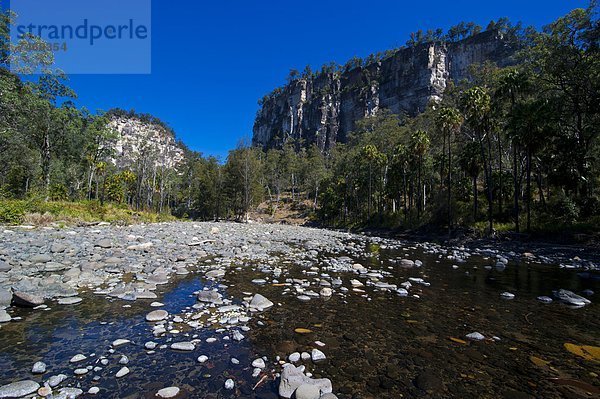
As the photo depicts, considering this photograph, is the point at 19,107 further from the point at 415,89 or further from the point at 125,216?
the point at 415,89

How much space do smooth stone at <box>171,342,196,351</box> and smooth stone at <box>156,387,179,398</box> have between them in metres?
1.12

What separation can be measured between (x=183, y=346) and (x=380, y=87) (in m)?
175

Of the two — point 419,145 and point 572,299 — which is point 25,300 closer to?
point 572,299

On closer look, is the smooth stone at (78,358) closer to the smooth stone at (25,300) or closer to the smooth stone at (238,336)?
the smooth stone at (238,336)

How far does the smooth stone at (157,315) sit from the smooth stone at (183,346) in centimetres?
138

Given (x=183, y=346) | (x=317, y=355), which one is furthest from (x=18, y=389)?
(x=317, y=355)

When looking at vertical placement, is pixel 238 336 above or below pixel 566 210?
below

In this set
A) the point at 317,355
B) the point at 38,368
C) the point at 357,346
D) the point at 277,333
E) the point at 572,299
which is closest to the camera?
the point at 38,368

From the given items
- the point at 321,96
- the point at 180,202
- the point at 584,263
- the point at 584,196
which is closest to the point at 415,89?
the point at 321,96

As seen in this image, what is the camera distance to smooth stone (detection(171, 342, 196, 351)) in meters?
5.03

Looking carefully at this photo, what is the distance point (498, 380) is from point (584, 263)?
18975 mm

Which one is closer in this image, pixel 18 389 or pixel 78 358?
pixel 18 389

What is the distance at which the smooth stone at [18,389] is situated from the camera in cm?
352

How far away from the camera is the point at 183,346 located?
5.06 metres
